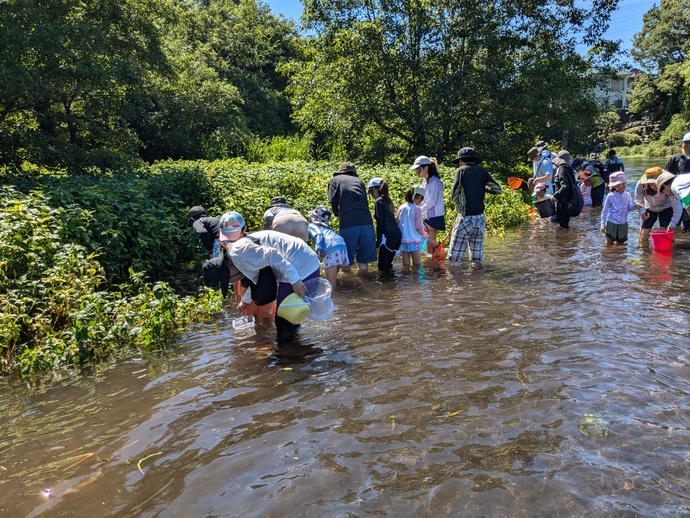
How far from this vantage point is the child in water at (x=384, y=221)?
891cm

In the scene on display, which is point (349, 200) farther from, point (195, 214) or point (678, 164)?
point (678, 164)

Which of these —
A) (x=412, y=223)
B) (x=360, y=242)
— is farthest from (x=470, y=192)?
(x=360, y=242)

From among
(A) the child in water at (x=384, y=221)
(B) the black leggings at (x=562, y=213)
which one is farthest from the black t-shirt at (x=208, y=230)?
(B) the black leggings at (x=562, y=213)

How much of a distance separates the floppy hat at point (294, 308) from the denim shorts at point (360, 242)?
3018 mm

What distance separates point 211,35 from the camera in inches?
1308

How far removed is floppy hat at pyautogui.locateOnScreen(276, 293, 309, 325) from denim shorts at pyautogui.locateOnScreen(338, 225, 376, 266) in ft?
9.90

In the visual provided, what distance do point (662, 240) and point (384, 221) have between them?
468 centimetres

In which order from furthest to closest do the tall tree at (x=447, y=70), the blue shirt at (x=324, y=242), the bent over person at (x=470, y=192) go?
the tall tree at (x=447, y=70) → the bent over person at (x=470, y=192) → the blue shirt at (x=324, y=242)

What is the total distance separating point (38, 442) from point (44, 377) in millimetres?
1486

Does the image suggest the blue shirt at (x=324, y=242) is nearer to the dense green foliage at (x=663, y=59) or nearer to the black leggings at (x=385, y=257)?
→ the black leggings at (x=385, y=257)

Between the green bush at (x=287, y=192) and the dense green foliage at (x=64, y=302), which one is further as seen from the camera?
the green bush at (x=287, y=192)

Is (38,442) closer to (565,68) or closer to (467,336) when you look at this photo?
(467,336)

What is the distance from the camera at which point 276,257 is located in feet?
17.6

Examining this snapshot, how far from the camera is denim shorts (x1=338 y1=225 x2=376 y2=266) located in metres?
8.54
